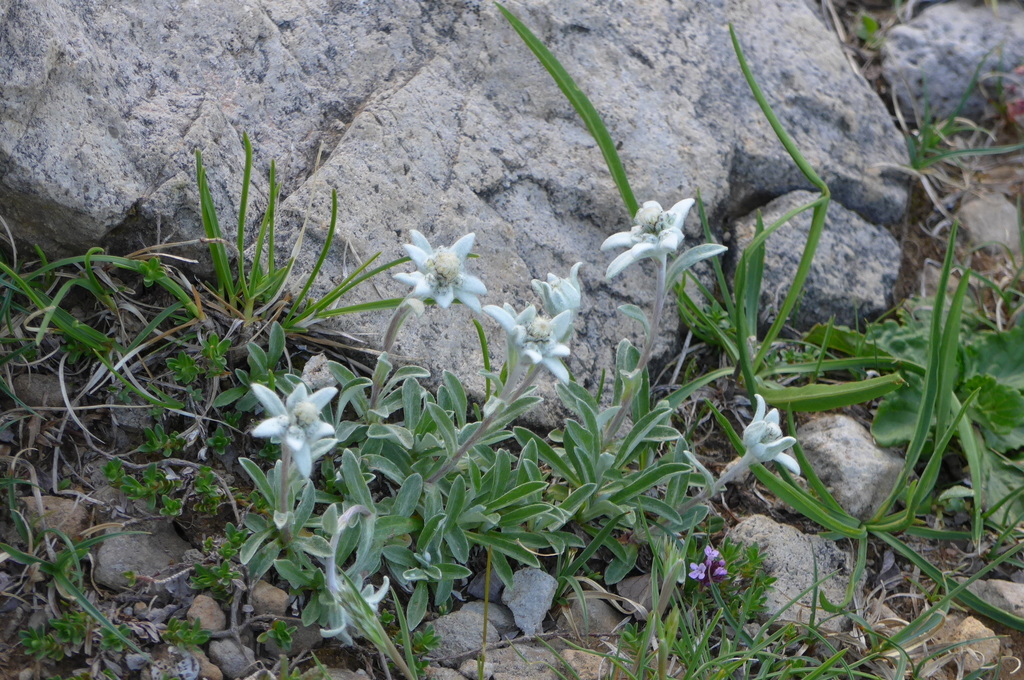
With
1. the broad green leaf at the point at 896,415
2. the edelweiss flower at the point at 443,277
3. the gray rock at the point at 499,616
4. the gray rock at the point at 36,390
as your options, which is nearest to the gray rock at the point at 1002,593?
the broad green leaf at the point at 896,415

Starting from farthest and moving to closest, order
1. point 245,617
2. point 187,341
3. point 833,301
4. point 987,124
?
1. point 987,124
2. point 833,301
3. point 187,341
4. point 245,617

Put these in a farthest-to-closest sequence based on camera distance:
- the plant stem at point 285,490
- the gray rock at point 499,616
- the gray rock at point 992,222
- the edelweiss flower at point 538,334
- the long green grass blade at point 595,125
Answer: the gray rock at point 992,222, the long green grass blade at point 595,125, the gray rock at point 499,616, the edelweiss flower at point 538,334, the plant stem at point 285,490

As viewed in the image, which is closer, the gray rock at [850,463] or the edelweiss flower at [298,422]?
the edelweiss flower at [298,422]

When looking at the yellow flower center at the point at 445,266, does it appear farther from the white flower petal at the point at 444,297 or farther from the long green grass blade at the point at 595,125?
the long green grass blade at the point at 595,125

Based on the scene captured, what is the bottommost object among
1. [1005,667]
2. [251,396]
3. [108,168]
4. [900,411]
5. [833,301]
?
[1005,667]

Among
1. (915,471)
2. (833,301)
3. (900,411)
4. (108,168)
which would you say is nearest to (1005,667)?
(915,471)

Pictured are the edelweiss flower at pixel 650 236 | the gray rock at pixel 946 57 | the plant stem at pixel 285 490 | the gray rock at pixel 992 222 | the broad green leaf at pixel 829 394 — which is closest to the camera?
the plant stem at pixel 285 490

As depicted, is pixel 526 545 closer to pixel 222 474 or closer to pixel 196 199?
pixel 222 474
